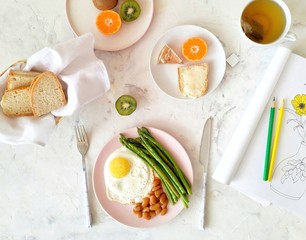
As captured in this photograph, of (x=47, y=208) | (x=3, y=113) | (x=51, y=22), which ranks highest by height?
(x=51, y=22)

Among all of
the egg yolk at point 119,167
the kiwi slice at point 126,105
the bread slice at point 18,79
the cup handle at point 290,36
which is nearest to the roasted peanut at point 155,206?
the egg yolk at point 119,167

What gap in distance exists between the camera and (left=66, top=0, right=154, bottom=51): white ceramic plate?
1.27m

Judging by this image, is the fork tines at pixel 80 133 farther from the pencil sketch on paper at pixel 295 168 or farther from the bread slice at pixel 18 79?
the pencil sketch on paper at pixel 295 168

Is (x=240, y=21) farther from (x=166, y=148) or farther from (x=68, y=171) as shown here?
(x=68, y=171)

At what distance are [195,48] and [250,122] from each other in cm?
27

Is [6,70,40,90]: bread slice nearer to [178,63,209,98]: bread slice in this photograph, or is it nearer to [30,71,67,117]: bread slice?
[30,71,67,117]: bread slice

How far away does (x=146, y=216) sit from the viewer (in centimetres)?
128

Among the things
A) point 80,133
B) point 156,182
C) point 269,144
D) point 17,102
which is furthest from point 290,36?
point 17,102

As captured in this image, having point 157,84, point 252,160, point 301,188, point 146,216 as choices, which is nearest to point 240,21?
point 157,84

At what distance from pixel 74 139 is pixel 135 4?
458mm

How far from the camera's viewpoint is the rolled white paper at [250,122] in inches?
48.1

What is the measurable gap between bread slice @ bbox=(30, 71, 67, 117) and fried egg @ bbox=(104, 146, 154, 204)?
24cm

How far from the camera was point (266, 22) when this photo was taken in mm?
1205

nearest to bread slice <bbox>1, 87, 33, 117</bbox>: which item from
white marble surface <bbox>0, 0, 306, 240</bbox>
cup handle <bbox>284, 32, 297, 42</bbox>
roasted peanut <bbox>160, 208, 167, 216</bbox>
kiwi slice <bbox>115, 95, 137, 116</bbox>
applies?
white marble surface <bbox>0, 0, 306, 240</bbox>
